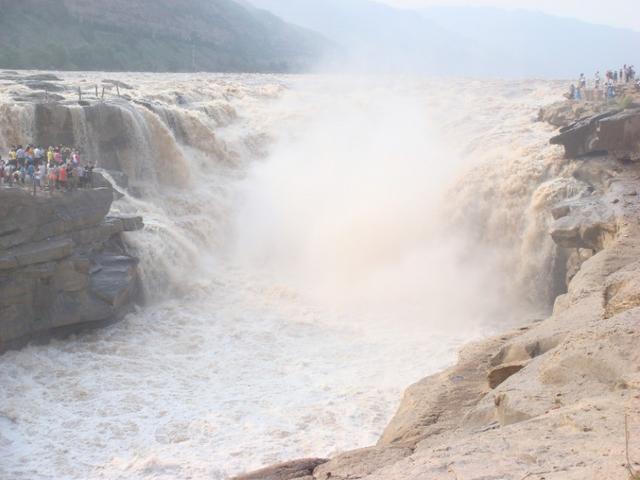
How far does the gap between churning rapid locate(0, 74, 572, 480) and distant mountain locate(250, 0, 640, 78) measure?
8366 cm

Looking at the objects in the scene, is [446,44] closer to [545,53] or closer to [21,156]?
[545,53]

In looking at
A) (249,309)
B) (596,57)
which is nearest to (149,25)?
(249,309)

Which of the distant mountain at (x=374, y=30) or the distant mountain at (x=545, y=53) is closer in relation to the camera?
the distant mountain at (x=374, y=30)

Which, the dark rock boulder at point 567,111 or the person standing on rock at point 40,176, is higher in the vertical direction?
the dark rock boulder at point 567,111

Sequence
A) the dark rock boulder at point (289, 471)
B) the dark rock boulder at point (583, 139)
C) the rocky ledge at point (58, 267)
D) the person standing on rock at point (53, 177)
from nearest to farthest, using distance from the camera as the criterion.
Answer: the dark rock boulder at point (289, 471)
the rocky ledge at point (58, 267)
the person standing on rock at point (53, 177)
the dark rock boulder at point (583, 139)

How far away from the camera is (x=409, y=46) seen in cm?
13975

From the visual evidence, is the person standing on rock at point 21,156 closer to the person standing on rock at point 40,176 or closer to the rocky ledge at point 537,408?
the person standing on rock at point 40,176

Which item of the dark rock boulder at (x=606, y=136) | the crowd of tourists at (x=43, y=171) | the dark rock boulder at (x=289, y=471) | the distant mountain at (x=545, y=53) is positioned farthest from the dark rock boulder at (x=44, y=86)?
the distant mountain at (x=545, y=53)

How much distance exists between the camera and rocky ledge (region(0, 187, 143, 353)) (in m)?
11.9

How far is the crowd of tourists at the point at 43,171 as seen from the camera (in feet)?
42.7

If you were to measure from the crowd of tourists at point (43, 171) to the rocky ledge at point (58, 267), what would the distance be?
376 millimetres

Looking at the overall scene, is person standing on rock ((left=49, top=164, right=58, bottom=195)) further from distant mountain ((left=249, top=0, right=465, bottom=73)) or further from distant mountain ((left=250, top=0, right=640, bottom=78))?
distant mountain ((left=250, top=0, right=640, bottom=78))

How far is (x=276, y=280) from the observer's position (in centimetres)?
1691

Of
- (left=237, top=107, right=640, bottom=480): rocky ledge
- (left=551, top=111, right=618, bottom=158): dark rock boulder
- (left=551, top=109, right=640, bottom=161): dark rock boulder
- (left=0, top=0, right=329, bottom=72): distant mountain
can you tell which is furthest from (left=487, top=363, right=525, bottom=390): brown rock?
(left=0, top=0, right=329, bottom=72): distant mountain
